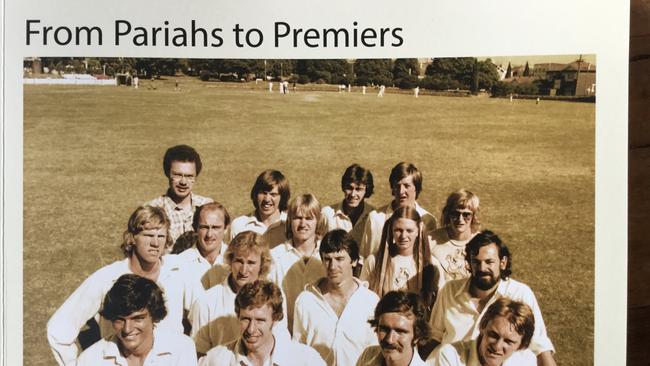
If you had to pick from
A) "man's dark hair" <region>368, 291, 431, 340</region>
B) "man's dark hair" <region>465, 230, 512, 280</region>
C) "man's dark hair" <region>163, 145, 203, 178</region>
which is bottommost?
"man's dark hair" <region>368, 291, 431, 340</region>

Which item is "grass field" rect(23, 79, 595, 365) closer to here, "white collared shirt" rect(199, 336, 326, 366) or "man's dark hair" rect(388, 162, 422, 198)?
"man's dark hair" rect(388, 162, 422, 198)

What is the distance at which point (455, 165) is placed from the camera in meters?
0.50

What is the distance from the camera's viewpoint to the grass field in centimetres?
49

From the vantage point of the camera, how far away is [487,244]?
0.50m

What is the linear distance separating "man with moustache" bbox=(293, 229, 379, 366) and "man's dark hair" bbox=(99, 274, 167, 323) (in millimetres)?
121

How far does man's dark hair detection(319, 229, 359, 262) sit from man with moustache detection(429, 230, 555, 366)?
8 centimetres

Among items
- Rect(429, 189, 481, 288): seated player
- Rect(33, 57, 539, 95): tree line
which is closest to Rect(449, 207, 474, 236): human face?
Rect(429, 189, 481, 288): seated player

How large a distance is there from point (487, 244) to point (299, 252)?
17 centimetres

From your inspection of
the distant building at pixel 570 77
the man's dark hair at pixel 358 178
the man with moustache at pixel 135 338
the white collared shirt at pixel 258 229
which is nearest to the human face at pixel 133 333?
the man with moustache at pixel 135 338

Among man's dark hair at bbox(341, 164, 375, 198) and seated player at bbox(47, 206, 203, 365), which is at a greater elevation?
man's dark hair at bbox(341, 164, 375, 198)

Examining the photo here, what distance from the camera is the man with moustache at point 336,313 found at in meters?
0.49

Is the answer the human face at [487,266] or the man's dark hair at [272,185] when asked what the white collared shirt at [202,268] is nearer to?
the man's dark hair at [272,185]

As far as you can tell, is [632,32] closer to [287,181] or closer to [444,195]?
[444,195]

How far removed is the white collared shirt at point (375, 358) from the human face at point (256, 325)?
0.27 ft
